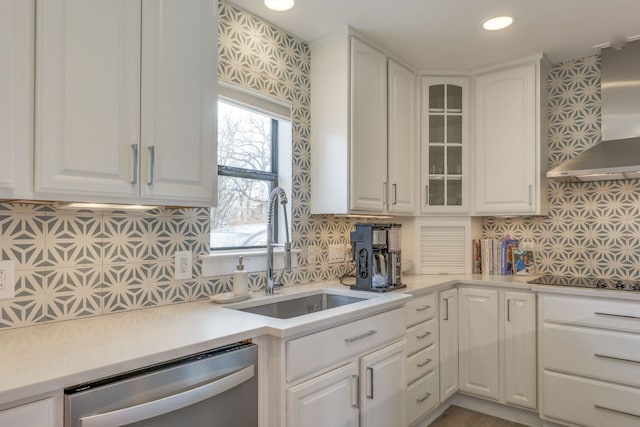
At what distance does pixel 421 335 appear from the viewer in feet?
8.23

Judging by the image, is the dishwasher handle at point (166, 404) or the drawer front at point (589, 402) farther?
the drawer front at point (589, 402)

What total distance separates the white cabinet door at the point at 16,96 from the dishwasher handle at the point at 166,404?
0.67m

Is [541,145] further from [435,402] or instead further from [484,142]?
[435,402]

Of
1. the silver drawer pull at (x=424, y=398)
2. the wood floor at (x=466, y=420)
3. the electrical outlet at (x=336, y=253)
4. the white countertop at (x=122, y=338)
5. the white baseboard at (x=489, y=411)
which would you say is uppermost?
the electrical outlet at (x=336, y=253)

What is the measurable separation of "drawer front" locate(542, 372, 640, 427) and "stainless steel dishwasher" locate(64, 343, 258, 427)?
6.55 ft

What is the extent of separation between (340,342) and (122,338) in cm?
84

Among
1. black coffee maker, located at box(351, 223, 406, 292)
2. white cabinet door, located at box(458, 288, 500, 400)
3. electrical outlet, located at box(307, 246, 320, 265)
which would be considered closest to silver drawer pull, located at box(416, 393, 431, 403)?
white cabinet door, located at box(458, 288, 500, 400)

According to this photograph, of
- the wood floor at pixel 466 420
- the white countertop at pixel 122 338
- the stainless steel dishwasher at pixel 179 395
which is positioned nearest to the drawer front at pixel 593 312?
the wood floor at pixel 466 420

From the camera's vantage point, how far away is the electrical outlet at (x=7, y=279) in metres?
1.41

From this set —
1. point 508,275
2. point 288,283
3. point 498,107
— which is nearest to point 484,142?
point 498,107

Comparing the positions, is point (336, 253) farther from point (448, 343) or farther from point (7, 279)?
point (7, 279)

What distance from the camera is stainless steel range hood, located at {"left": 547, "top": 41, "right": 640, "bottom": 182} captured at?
8.38 ft

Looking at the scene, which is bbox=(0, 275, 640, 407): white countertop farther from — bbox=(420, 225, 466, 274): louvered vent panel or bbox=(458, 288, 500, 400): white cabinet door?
bbox=(420, 225, 466, 274): louvered vent panel

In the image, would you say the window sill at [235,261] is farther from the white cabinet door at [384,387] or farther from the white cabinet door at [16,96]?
the white cabinet door at [16,96]
